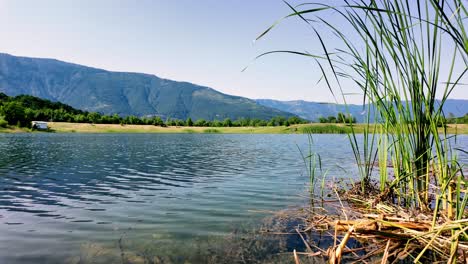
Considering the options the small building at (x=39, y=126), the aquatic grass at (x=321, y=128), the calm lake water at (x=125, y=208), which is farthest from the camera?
the small building at (x=39, y=126)

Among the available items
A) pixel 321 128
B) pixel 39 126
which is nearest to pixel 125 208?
pixel 321 128

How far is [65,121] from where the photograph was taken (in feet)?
554

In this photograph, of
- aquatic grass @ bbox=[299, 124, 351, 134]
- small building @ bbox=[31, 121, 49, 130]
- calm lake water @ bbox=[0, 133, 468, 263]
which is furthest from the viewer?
small building @ bbox=[31, 121, 49, 130]

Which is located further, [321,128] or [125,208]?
[321,128]

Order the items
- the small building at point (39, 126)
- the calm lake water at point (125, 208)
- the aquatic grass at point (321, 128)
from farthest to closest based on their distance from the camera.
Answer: the small building at point (39, 126) < the aquatic grass at point (321, 128) < the calm lake water at point (125, 208)

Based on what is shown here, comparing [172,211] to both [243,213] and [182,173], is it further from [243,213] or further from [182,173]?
[182,173]

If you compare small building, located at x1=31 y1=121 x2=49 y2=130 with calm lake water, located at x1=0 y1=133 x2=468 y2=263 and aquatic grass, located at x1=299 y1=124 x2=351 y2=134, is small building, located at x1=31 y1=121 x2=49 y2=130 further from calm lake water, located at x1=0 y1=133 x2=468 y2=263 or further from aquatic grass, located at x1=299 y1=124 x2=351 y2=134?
calm lake water, located at x1=0 y1=133 x2=468 y2=263

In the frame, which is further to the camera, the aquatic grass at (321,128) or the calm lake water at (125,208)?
the aquatic grass at (321,128)

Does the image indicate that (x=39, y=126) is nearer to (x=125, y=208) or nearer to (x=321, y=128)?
(x=321, y=128)

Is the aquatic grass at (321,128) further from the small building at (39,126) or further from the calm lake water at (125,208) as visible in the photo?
the small building at (39,126)

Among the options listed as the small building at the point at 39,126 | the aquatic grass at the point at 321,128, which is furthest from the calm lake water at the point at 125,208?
the small building at the point at 39,126

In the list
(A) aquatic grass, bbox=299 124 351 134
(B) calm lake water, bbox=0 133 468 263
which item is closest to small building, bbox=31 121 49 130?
(A) aquatic grass, bbox=299 124 351 134

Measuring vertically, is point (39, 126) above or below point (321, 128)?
below

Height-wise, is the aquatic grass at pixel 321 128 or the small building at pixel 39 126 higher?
the aquatic grass at pixel 321 128
